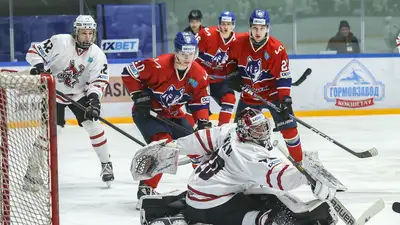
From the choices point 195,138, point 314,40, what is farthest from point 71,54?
point 314,40

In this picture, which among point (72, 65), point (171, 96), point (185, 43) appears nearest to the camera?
point (185, 43)

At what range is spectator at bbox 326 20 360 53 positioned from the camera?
9523 mm

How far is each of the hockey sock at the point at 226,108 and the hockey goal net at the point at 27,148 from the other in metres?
2.82

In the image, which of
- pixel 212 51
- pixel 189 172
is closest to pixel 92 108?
pixel 189 172

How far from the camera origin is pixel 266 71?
5.87 meters

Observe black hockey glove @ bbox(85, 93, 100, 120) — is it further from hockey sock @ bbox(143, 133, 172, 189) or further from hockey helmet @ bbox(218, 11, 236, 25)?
hockey helmet @ bbox(218, 11, 236, 25)

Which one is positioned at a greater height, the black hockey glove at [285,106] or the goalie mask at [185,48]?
the goalie mask at [185,48]

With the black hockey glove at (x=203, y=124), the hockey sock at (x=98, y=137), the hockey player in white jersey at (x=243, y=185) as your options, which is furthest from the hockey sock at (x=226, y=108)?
the hockey player in white jersey at (x=243, y=185)

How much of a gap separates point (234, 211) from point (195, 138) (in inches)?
16.5

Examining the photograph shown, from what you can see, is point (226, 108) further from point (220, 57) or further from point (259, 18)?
point (259, 18)

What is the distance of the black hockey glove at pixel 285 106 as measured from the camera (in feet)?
18.6

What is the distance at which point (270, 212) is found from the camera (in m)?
3.74

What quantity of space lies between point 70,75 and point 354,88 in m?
4.21

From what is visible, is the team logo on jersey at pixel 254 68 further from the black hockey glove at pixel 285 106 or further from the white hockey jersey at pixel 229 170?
the white hockey jersey at pixel 229 170
